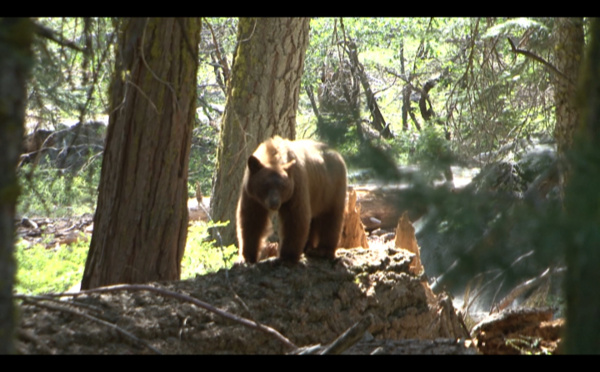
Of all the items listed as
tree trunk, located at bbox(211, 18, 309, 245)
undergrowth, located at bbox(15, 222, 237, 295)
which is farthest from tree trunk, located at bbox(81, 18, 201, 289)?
tree trunk, located at bbox(211, 18, 309, 245)

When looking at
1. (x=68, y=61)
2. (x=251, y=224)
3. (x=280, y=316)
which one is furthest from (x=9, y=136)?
(x=251, y=224)

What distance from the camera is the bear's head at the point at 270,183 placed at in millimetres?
6645

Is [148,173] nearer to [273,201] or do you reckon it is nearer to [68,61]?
[273,201]

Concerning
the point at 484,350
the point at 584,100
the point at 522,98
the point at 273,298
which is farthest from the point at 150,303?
the point at 522,98

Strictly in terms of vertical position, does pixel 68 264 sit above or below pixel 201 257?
below

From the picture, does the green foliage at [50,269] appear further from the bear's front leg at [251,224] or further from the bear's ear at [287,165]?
the bear's ear at [287,165]

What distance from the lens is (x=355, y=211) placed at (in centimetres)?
918

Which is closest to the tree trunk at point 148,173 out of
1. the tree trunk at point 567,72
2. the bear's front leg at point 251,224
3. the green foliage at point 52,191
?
the green foliage at point 52,191

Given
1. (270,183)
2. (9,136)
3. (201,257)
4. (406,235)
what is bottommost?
(201,257)

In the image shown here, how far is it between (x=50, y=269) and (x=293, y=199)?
5432 millimetres

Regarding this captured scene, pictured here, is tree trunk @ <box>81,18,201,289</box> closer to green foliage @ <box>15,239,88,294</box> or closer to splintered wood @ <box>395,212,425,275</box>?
green foliage @ <box>15,239,88,294</box>

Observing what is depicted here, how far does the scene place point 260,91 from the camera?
11461 millimetres

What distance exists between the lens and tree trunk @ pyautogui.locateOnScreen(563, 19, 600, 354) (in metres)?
2.54

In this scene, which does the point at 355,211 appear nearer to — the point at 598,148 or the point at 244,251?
the point at 244,251
